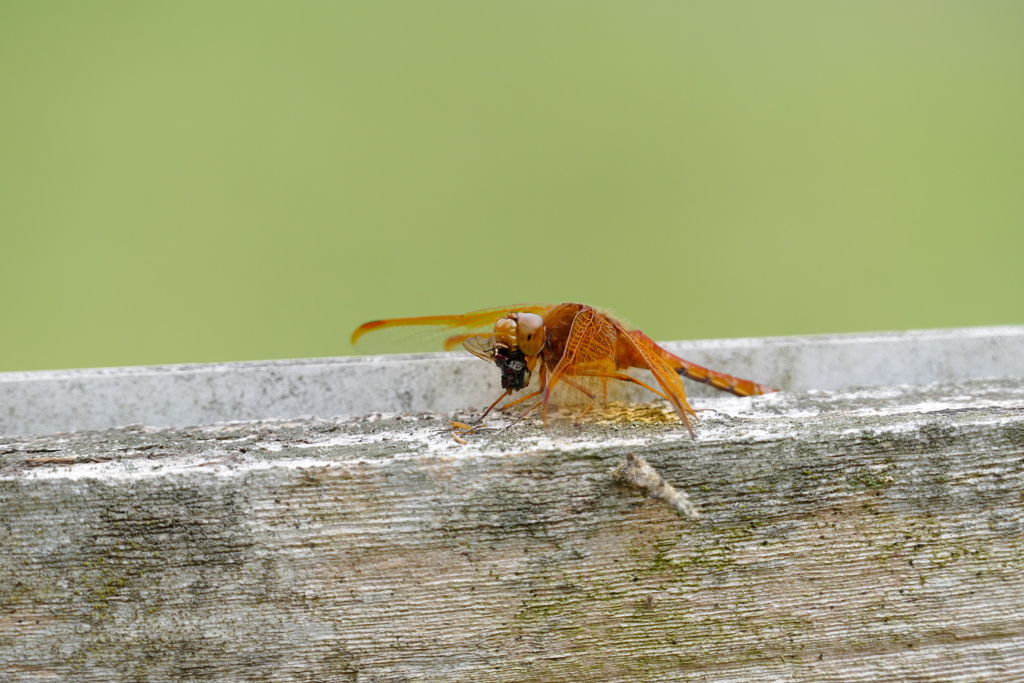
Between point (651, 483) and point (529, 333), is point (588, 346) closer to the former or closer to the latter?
point (529, 333)

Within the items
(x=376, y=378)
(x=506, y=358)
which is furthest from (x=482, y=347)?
(x=376, y=378)

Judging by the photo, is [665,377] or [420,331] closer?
[665,377]

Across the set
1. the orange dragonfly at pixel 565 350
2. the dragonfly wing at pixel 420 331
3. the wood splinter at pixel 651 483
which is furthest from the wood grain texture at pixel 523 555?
the dragonfly wing at pixel 420 331

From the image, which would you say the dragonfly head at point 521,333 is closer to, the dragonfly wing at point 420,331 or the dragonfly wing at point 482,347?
the dragonfly wing at point 482,347

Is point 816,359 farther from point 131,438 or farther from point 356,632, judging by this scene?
point 131,438

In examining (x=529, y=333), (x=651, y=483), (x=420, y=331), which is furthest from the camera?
Result: (x=420, y=331)

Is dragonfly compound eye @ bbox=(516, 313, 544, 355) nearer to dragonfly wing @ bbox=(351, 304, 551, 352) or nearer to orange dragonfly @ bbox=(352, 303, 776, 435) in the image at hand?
orange dragonfly @ bbox=(352, 303, 776, 435)

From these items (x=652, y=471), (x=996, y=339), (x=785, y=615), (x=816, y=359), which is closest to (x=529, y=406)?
(x=652, y=471)
